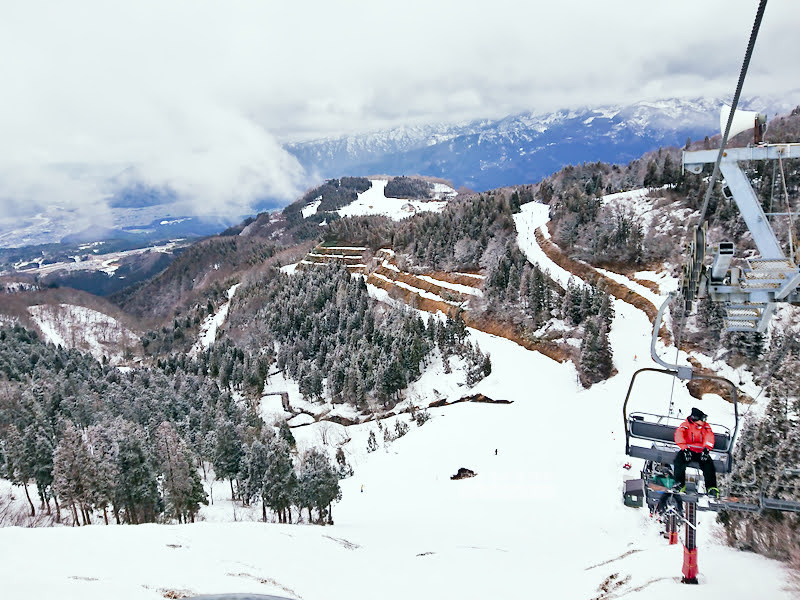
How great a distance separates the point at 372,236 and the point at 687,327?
7827 cm

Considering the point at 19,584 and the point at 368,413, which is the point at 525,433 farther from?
the point at 19,584

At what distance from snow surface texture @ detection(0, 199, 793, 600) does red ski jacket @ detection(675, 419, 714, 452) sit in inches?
82.1

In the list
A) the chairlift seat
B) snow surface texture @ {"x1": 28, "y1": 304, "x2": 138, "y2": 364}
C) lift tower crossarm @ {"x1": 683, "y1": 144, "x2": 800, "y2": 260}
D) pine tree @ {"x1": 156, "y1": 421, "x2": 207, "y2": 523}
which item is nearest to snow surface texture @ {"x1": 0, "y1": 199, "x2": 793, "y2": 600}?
the chairlift seat

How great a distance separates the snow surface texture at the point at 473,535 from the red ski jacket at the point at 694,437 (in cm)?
209

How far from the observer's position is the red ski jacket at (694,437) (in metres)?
7.57

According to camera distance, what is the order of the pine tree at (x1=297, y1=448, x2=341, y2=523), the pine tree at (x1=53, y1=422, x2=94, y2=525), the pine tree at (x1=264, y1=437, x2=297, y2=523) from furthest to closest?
the pine tree at (x1=264, y1=437, x2=297, y2=523) → the pine tree at (x1=297, y1=448, x2=341, y2=523) → the pine tree at (x1=53, y1=422, x2=94, y2=525)

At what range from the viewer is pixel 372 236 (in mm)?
108000

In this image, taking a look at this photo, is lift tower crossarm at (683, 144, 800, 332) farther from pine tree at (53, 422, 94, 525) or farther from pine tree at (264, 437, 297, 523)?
pine tree at (53, 422, 94, 525)

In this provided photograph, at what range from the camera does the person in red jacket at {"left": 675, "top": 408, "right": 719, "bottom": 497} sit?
757 centimetres

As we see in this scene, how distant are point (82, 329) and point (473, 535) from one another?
149377 millimetres

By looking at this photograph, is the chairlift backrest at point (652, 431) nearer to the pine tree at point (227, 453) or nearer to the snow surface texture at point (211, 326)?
the pine tree at point (227, 453)

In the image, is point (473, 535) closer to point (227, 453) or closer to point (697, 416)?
point (697, 416)

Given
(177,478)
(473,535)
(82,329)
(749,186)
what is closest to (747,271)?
(749,186)

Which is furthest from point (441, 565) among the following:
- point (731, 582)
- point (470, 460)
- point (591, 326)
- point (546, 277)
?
point (546, 277)
